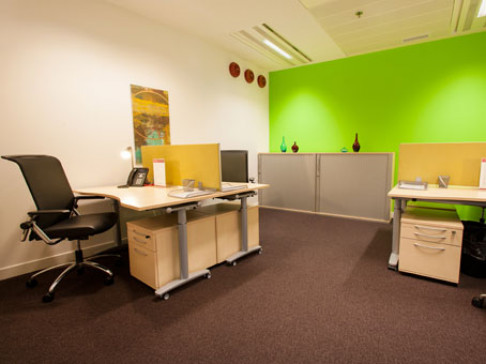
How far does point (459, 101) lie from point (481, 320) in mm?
3303

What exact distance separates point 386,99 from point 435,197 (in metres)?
2.79

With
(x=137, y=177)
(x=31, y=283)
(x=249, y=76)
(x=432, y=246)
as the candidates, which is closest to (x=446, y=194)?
(x=432, y=246)

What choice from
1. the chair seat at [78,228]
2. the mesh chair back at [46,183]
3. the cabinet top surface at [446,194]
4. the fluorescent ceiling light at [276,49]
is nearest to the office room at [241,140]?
the fluorescent ceiling light at [276,49]

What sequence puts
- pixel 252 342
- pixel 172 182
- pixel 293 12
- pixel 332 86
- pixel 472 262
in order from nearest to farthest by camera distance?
pixel 252 342
pixel 472 262
pixel 172 182
pixel 293 12
pixel 332 86

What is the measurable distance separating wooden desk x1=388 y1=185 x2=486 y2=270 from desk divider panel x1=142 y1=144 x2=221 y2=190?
5.07 ft

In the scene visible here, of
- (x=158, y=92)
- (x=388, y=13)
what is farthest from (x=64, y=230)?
(x=388, y=13)

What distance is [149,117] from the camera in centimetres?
328

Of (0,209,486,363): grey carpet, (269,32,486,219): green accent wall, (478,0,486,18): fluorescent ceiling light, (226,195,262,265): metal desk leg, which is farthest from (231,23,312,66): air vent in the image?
(0,209,486,363): grey carpet

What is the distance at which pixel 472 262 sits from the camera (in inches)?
89.7

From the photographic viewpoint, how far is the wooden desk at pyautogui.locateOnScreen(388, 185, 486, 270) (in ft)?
6.65

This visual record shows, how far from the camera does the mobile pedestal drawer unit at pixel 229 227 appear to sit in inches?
102

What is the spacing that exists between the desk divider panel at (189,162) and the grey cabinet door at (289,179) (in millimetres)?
2618

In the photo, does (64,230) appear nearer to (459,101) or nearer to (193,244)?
(193,244)

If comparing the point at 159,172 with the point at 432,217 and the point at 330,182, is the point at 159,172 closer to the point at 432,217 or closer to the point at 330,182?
the point at 432,217
